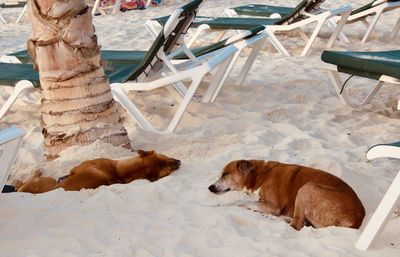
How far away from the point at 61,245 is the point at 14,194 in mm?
841

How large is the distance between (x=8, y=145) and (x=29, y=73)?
294 centimetres

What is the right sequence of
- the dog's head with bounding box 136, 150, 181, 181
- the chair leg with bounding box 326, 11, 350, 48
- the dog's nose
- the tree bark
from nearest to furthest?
1. the dog's nose
2. the dog's head with bounding box 136, 150, 181, 181
3. the tree bark
4. the chair leg with bounding box 326, 11, 350, 48

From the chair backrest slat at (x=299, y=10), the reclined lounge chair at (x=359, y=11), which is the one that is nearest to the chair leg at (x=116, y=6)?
the reclined lounge chair at (x=359, y=11)

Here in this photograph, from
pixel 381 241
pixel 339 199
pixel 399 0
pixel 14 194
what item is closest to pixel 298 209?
pixel 339 199

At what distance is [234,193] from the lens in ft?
12.2

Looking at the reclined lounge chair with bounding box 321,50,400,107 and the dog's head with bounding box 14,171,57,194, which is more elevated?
the reclined lounge chair with bounding box 321,50,400,107

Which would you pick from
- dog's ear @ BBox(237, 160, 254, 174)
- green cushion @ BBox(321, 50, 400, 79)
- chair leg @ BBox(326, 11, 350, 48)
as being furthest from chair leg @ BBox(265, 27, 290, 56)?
dog's ear @ BBox(237, 160, 254, 174)

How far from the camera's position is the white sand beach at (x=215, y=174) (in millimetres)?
2941

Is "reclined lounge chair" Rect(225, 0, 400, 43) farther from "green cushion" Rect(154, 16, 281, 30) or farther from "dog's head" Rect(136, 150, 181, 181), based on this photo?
"dog's head" Rect(136, 150, 181, 181)

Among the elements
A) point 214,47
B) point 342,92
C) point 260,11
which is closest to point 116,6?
point 260,11

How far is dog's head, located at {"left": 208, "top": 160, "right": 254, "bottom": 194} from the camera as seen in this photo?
3660mm

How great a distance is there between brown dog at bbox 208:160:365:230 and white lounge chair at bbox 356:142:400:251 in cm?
29

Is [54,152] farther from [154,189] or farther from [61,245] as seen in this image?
[61,245]

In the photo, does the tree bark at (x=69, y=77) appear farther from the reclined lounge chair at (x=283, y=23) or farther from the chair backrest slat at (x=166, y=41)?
the reclined lounge chair at (x=283, y=23)
